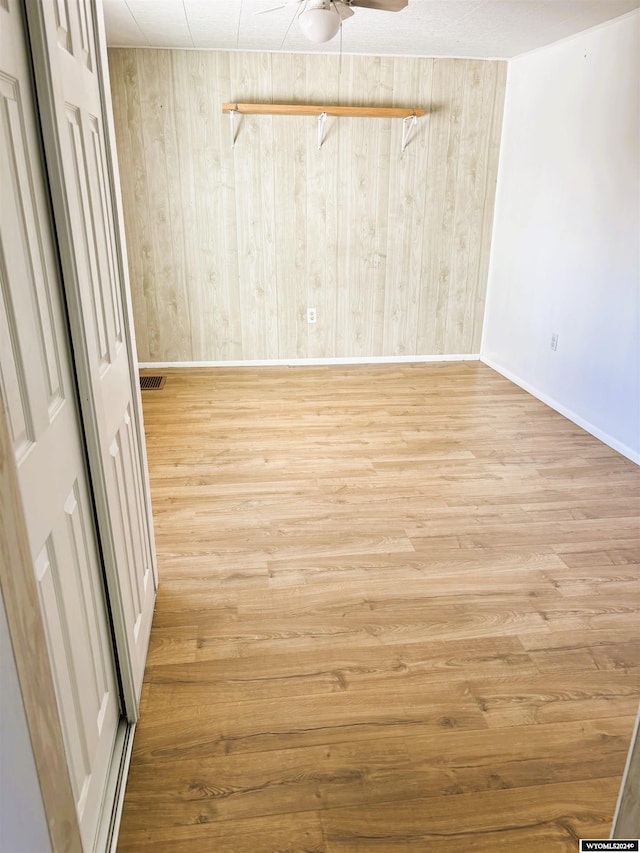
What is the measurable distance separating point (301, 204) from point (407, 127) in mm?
1000

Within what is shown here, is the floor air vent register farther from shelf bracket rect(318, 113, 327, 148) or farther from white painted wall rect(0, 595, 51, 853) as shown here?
white painted wall rect(0, 595, 51, 853)

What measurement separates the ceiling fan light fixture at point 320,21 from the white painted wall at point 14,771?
2.97 metres

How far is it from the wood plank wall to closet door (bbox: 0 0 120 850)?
3.84 metres

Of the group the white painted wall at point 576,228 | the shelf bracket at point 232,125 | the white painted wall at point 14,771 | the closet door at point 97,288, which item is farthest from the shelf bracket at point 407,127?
the white painted wall at point 14,771

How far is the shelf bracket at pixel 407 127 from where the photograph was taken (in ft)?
15.8

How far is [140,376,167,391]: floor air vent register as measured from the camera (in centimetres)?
473

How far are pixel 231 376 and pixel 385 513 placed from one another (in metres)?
2.45

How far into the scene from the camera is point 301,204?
16.2 ft

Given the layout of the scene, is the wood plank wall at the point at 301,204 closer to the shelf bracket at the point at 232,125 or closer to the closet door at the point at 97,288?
the shelf bracket at the point at 232,125

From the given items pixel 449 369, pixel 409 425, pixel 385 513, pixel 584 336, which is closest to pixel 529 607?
pixel 385 513

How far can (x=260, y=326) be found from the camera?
5195mm

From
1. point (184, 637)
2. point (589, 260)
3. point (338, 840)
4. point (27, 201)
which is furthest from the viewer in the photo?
point (589, 260)

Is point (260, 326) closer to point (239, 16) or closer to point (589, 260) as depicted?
point (239, 16)

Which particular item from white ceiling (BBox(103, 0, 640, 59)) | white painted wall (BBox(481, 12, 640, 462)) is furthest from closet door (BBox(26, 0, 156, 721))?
white painted wall (BBox(481, 12, 640, 462))
